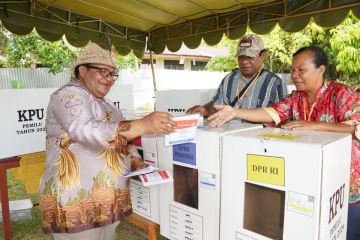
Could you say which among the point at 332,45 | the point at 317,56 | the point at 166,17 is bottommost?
the point at 317,56

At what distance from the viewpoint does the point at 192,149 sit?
120 centimetres

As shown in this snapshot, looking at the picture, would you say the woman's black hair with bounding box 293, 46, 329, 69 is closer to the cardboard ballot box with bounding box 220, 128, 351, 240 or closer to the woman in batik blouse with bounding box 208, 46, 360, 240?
the woman in batik blouse with bounding box 208, 46, 360, 240

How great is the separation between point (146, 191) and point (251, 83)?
1312mm

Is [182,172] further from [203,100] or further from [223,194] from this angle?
[203,100]

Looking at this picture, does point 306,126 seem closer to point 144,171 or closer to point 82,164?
point 144,171

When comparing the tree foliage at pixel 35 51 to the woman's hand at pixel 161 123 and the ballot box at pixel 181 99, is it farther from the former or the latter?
the woman's hand at pixel 161 123

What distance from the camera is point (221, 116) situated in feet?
4.64

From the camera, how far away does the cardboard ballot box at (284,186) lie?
2.89 ft

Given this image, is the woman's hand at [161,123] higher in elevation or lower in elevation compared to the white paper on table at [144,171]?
higher

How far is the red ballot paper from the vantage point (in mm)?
1219

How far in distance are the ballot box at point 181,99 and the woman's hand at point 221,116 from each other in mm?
1141

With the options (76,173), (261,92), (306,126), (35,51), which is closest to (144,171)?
(76,173)

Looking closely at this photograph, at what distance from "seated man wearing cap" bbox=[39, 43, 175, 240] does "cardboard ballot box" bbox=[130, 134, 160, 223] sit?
70mm

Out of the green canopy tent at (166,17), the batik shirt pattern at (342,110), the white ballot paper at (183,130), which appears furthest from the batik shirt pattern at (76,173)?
the green canopy tent at (166,17)
